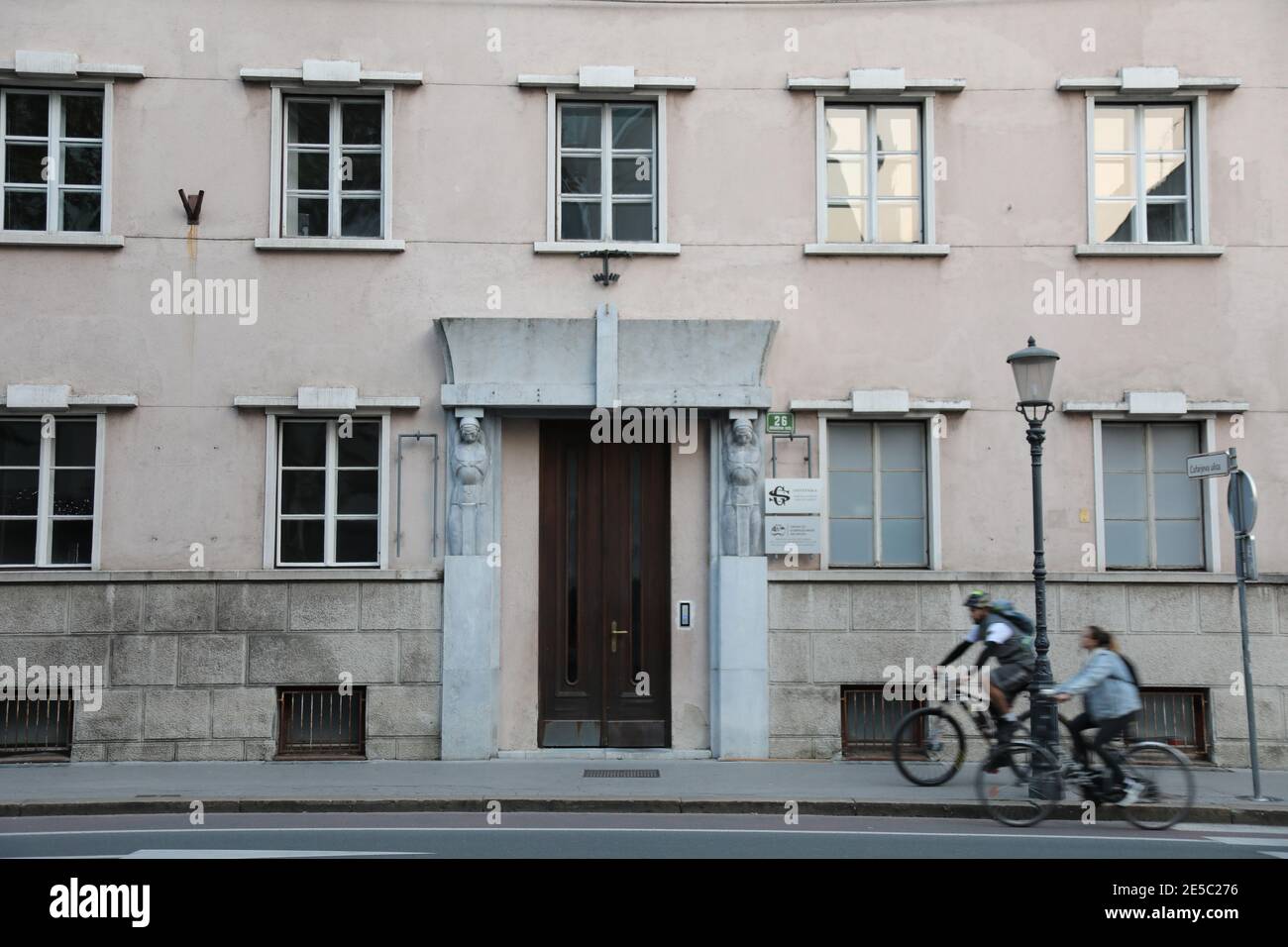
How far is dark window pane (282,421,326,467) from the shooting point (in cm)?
1507

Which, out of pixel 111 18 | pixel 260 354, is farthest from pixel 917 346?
pixel 111 18

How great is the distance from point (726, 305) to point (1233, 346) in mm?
5814

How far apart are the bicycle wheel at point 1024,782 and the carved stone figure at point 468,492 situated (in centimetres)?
602

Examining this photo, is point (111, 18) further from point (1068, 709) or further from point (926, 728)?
point (1068, 709)

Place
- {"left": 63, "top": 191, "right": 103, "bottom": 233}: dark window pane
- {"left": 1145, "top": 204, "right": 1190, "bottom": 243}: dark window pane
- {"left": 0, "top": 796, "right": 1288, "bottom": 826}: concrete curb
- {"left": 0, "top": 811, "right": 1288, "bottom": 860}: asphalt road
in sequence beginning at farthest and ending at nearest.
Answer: {"left": 1145, "top": 204, "right": 1190, "bottom": 243}: dark window pane, {"left": 63, "top": 191, "right": 103, "bottom": 233}: dark window pane, {"left": 0, "top": 796, "right": 1288, "bottom": 826}: concrete curb, {"left": 0, "top": 811, "right": 1288, "bottom": 860}: asphalt road

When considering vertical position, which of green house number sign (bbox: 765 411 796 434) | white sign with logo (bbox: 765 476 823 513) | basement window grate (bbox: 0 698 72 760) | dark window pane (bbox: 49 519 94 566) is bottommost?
basement window grate (bbox: 0 698 72 760)

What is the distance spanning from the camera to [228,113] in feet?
49.9

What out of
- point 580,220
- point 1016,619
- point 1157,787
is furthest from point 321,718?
point 1157,787

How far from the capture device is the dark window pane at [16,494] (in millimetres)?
14812

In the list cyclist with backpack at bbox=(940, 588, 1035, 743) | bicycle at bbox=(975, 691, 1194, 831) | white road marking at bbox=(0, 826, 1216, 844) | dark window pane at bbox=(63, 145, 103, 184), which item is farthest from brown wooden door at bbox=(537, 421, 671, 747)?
dark window pane at bbox=(63, 145, 103, 184)

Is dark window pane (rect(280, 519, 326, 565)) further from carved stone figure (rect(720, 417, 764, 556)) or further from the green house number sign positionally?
the green house number sign

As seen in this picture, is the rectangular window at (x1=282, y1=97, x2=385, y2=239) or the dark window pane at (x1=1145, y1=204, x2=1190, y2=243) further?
the dark window pane at (x1=1145, y1=204, x2=1190, y2=243)

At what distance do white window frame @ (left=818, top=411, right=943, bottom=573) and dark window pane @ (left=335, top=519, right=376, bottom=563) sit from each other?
16.6 feet

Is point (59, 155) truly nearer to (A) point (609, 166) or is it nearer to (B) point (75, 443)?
(B) point (75, 443)
